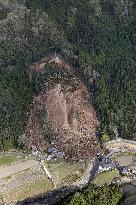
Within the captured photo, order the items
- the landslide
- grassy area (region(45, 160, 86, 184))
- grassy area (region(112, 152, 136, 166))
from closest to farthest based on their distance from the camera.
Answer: grassy area (region(45, 160, 86, 184)) → grassy area (region(112, 152, 136, 166)) → the landslide

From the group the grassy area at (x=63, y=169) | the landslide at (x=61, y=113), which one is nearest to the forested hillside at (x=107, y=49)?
the landslide at (x=61, y=113)

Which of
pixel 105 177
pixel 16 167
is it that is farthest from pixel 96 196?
pixel 16 167

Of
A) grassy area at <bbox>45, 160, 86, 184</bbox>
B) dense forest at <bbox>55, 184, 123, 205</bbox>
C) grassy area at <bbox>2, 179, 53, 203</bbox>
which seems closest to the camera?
dense forest at <bbox>55, 184, 123, 205</bbox>

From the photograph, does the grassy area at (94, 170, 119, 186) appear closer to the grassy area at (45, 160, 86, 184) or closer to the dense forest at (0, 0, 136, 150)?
the grassy area at (45, 160, 86, 184)

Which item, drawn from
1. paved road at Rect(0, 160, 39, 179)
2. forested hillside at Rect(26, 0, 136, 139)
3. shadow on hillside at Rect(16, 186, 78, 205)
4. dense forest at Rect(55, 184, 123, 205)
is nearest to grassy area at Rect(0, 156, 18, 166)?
paved road at Rect(0, 160, 39, 179)

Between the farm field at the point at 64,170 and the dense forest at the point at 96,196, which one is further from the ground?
the dense forest at the point at 96,196

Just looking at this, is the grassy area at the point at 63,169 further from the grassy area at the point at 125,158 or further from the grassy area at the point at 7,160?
the grassy area at the point at 125,158

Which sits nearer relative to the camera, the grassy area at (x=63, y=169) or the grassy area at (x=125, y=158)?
the grassy area at (x=63, y=169)
